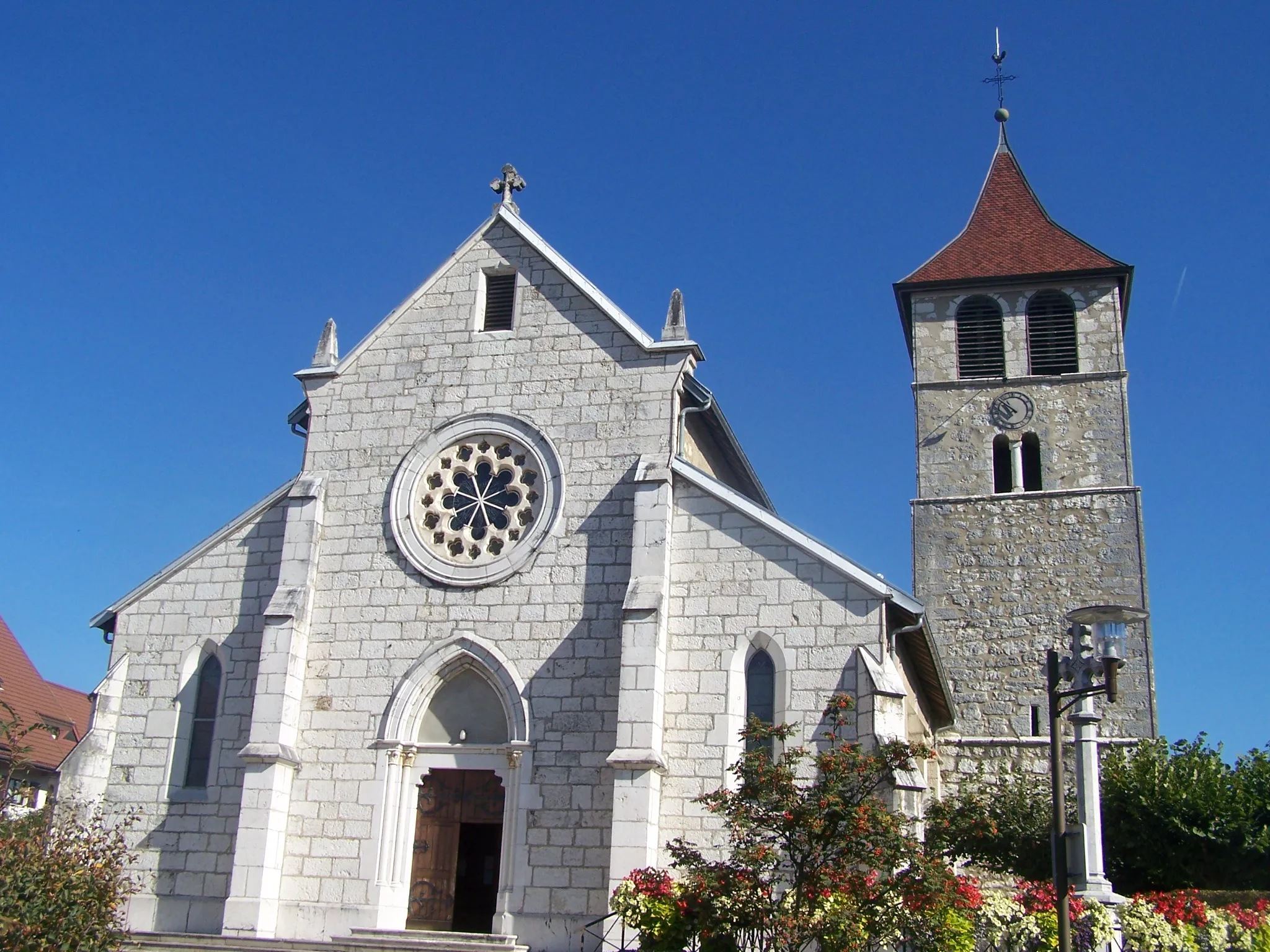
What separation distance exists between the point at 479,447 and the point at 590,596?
10.2 feet

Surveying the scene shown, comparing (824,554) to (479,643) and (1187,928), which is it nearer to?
(479,643)

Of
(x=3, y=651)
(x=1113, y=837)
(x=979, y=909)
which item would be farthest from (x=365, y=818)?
(x=3, y=651)

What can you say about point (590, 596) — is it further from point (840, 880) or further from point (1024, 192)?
point (1024, 192)

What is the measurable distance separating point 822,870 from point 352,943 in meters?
6.53

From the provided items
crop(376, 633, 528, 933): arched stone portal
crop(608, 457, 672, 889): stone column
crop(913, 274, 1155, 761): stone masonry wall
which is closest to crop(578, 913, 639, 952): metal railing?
crop(608, 457, 672, 889): stone column

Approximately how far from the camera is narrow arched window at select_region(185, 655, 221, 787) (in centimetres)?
1836

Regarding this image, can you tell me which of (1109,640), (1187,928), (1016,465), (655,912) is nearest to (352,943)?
(655,912)

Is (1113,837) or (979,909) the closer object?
(979,909)

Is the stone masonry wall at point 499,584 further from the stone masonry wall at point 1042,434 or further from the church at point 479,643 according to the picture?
the stone masonry wall at point 1042,434

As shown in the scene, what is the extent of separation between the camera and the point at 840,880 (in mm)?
12617

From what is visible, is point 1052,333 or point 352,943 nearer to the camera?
point 352,943

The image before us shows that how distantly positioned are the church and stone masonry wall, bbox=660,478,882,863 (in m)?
0.03

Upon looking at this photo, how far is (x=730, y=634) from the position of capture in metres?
16.8

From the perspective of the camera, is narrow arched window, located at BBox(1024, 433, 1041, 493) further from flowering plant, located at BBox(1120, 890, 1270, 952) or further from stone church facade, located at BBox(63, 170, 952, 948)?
flowering plant, located at BBox(1120, 890, 1270, 952)
